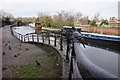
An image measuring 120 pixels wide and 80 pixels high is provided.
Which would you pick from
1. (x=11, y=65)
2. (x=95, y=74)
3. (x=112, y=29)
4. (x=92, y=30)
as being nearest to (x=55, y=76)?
(x=11, y=65)

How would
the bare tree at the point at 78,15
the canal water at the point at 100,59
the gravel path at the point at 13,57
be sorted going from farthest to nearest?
the bare tree at the point at 78,15 → the gravel path at the point at 13,57 → the canal water at the point at 100,59

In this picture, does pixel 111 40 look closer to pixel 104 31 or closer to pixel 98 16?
pixel 104 31

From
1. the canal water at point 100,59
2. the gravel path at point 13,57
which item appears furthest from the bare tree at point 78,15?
the canal water at point 100,59

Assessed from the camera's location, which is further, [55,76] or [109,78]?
[55,76]

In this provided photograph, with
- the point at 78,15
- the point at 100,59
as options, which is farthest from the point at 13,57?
the point at 78,15

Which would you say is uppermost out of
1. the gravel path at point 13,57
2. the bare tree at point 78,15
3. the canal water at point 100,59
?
the bare tree at point 78,15

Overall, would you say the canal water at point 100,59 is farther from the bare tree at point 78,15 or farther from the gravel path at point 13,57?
the bare tree at point 78,15

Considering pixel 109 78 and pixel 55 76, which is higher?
pixel 109 78

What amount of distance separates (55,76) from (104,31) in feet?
65.6

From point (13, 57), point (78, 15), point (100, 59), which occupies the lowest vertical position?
point (13, 57)

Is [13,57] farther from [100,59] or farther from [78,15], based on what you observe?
[78,15]

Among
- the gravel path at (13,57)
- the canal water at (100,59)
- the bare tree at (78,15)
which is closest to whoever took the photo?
the canal water at (100,59)

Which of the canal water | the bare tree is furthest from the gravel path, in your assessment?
the bare tree

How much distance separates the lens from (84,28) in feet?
92.9
